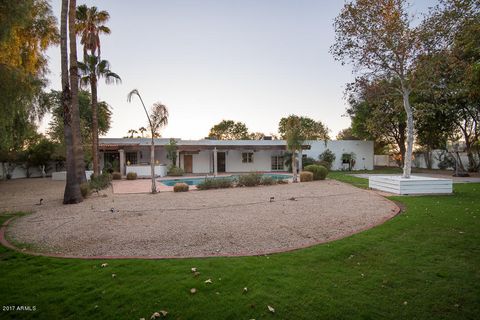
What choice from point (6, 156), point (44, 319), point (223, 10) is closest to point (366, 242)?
point (44, 319)

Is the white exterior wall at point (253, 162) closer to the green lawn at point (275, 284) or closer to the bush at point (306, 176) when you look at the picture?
the bush at point (306, 176)

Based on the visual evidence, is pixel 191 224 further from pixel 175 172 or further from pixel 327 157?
pixel 327 157

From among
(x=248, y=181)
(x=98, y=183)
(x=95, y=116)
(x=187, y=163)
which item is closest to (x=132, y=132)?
(x=187, y=163)

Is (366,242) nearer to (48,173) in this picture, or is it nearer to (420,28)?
(420,28)

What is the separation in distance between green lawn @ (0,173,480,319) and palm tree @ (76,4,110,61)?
14.9 metres

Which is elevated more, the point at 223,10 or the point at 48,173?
the point at 223,10

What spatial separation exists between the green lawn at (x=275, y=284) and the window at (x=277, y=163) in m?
22.4

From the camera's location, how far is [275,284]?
328 cm

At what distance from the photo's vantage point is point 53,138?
2334 cm

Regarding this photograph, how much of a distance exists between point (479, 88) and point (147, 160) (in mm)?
23934

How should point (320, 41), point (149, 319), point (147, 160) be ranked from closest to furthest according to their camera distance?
1. point (149, 319)
2. point (320, 41)
3. point (147, 160)

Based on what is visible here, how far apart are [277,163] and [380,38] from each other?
17.3 metres

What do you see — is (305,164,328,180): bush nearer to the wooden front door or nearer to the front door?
the front door

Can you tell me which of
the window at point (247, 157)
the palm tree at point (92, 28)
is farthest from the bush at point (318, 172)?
the palm tree at point (92, 28)
